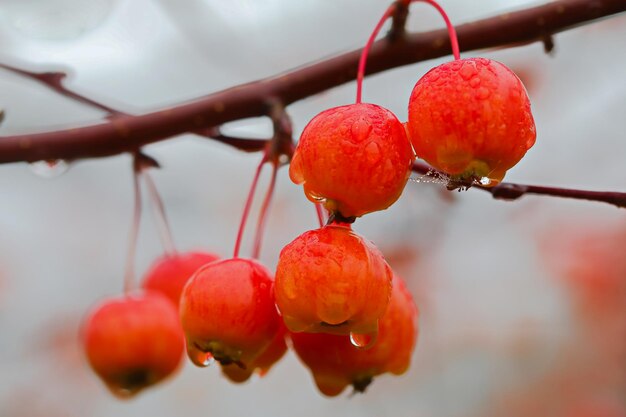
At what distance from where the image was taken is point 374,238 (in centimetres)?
495

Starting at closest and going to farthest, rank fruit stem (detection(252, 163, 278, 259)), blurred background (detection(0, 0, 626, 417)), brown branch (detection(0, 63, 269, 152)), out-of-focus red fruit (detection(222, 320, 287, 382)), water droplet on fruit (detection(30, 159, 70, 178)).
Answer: out-of-focus red fruit (detection(222, 320, 287, 382)) < fruit stem (detection(252, 163, 278, 259)) < brown branch (detection(0, 63, 269, 152)) < water droplet on fruit (detection(30, 159, 70, 178)) < blurred background (detection(0, 0, 626, 417))

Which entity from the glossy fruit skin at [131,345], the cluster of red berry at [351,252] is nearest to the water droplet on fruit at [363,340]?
the cluster of red berry at [351,252]

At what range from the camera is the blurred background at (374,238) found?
4676mm

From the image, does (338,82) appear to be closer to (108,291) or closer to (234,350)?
(234,350)

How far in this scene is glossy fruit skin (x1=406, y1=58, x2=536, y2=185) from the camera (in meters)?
1.10

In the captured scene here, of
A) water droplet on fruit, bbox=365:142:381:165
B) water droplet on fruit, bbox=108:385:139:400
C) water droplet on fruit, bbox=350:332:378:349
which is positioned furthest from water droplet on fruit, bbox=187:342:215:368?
water droplet on fruit, bbox=108:385:139:400

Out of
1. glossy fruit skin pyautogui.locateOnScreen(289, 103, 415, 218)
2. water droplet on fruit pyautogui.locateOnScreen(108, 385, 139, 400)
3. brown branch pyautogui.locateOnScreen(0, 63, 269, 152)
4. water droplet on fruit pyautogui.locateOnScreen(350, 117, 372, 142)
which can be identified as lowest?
water droplet on fruit pyautogui.locateOnScreen(108, 385, 139, 400)

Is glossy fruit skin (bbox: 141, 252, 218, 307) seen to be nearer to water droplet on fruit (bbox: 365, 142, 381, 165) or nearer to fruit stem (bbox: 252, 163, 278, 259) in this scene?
fruit stem (bbox: 252, 163, 278, 259)

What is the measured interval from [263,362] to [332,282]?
1.14 ft

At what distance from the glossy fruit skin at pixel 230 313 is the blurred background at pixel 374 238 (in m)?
1.90

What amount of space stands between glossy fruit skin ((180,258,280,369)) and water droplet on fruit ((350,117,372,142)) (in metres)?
0.34

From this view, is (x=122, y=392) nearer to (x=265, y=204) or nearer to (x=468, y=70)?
(x=265, y=204)

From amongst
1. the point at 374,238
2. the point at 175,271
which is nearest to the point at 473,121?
the point at 175,271

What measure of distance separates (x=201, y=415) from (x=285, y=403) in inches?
29.2
